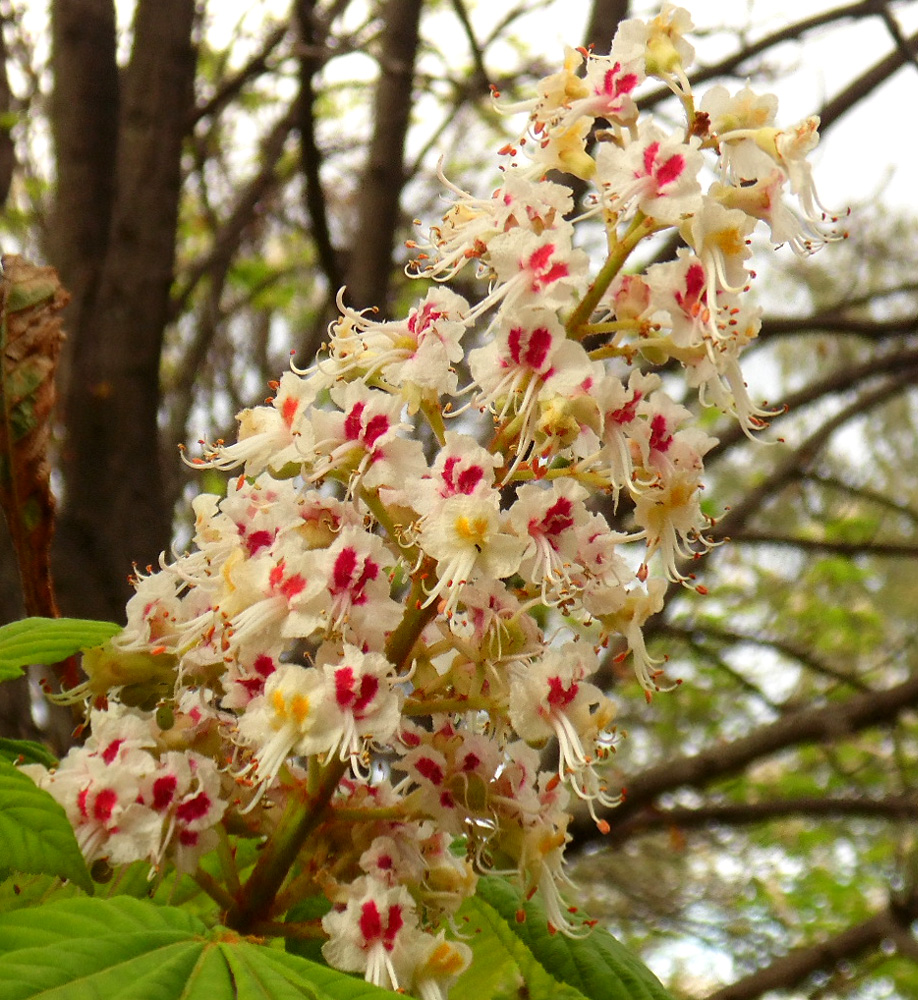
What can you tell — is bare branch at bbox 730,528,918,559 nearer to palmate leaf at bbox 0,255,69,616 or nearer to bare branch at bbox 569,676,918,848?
bare branch at bbox 569,676,918,848

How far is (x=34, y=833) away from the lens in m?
1.14

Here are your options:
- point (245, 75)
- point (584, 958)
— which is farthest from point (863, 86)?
point (584, 958)

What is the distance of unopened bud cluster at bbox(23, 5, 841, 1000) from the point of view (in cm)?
120

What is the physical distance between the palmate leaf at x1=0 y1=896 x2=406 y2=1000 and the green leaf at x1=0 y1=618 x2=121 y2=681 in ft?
0.95

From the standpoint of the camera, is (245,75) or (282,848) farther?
(245,75)

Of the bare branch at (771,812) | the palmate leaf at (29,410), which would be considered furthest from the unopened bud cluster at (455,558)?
the bare branch at (771,812)

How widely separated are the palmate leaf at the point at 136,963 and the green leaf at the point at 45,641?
0.95 ft

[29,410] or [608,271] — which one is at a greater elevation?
[608,271]

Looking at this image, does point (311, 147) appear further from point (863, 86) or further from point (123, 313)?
point (863, 86)

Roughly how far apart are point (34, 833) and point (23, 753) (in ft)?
0.84

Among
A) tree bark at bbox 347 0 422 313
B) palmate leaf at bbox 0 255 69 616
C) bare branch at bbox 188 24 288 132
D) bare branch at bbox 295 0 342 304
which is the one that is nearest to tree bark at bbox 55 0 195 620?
bare branch at bbox 295 0 342 304

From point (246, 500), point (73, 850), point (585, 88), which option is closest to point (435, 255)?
point (585, 88)

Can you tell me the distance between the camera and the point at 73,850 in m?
1.16

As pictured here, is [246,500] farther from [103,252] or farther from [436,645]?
[103,252]
